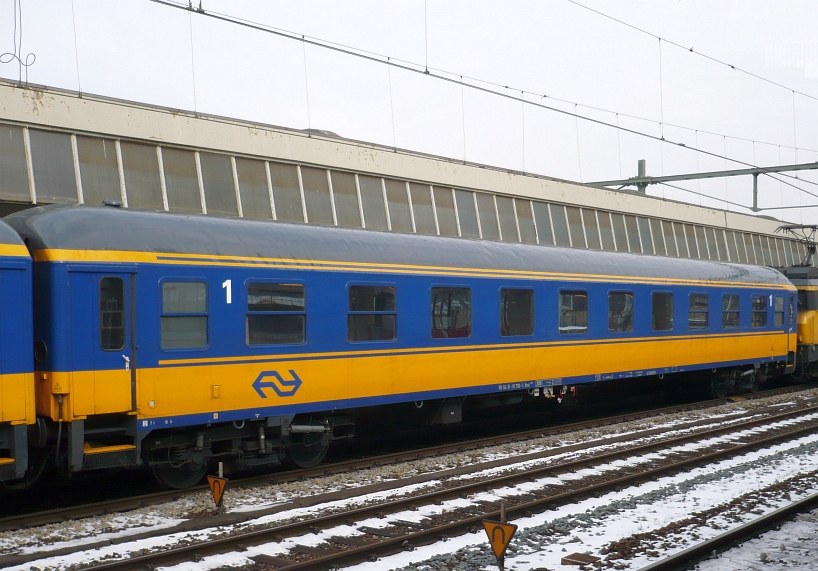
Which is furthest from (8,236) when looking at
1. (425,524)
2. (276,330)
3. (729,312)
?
(729,312)

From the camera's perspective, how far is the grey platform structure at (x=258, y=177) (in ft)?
48.6

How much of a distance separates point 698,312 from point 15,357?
1519 centimetres

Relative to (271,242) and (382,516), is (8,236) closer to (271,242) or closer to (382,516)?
(271,242)

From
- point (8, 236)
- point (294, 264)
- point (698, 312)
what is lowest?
point (698, 312)

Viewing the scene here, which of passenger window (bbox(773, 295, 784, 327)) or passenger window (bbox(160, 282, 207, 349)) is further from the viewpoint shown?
passenger window (bbox(773, 295, 784, 327))

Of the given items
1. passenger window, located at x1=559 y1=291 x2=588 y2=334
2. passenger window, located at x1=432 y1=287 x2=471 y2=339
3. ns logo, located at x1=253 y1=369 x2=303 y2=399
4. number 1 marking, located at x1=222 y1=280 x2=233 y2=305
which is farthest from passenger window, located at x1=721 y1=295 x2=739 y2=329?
number 1 marking, located at x1=222 y1=280 x2=233 y2=305

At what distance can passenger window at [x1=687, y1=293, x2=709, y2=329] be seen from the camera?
18906mm

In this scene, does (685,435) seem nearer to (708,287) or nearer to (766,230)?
(708,287)

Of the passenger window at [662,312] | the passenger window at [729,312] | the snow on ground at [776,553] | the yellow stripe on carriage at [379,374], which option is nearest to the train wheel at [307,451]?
the yellow stripe on carriage at [379,374]

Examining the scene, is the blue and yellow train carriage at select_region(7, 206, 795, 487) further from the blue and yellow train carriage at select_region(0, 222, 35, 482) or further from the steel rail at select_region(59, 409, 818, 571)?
the steel rail at select_region(59, 409, 818, 571)

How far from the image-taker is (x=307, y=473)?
11.1 m

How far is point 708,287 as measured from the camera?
1947 cm

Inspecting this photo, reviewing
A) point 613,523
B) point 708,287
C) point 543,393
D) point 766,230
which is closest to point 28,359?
point 613,523

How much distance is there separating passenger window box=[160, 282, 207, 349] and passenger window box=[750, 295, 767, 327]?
52.3 ft
